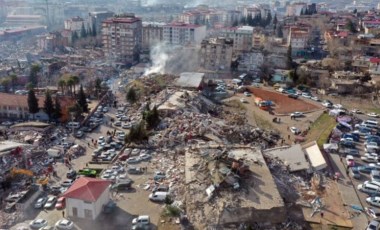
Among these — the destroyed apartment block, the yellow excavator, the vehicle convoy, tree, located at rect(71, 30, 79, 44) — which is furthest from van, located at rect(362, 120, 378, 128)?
tree, located at rect(71, 30, 79, 44)

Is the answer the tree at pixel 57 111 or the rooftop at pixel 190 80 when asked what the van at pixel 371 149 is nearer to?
the rooftop at pixel 190 80

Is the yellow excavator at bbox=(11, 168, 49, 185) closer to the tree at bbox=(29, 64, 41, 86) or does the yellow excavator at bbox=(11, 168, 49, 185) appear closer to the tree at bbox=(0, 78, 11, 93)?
the tree at bbox=(0, 78, 11, 93)

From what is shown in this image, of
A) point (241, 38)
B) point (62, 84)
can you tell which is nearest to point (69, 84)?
point (62, 84)

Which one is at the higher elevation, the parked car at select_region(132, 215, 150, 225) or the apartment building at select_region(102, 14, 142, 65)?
the apartment building at select_region(102, 14, 142, 65)

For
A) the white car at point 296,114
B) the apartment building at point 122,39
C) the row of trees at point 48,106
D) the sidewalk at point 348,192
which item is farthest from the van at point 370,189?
the apartment building at point 122,39

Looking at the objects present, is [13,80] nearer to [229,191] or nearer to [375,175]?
[229,191]
